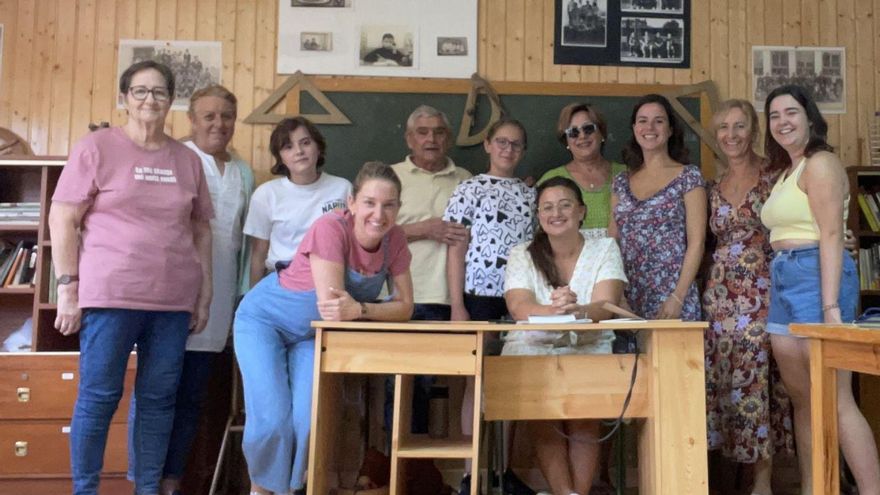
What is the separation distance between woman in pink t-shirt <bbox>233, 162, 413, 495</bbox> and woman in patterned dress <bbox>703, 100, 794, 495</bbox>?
4.22 ft

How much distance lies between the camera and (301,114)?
13.3ft

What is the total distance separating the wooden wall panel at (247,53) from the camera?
408 centimetres

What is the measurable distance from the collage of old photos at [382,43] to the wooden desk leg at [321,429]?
199cm

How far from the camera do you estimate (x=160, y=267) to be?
2.64 metres

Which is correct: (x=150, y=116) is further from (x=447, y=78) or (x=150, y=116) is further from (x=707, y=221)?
(x=707, y=221)

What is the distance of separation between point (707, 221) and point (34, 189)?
3.15 m

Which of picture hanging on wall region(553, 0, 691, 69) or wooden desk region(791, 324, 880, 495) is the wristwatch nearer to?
wooden desk region(791, 324, 880, 495)

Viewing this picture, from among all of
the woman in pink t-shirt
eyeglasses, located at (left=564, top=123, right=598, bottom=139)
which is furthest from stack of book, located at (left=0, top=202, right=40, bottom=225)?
eyeglasses, located at (left=564, top=123, right=598, bottom=139)

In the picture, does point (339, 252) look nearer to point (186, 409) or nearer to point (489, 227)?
point (489, 227)

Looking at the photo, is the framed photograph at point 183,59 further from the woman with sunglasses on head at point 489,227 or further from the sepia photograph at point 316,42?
the woman with sunglasses on head at point 489,227

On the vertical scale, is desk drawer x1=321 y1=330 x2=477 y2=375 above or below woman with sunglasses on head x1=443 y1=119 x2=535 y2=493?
below

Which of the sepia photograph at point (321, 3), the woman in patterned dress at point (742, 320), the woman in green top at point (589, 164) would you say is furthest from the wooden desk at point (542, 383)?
the sepia photograph at point (321, 3)

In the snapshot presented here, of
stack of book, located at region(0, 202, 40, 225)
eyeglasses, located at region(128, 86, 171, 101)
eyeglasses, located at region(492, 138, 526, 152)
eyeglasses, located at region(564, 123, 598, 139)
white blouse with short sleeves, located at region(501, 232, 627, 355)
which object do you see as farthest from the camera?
stack of book, located at region(0, 202, 40, 225)

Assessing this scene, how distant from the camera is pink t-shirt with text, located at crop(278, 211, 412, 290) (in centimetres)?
258
